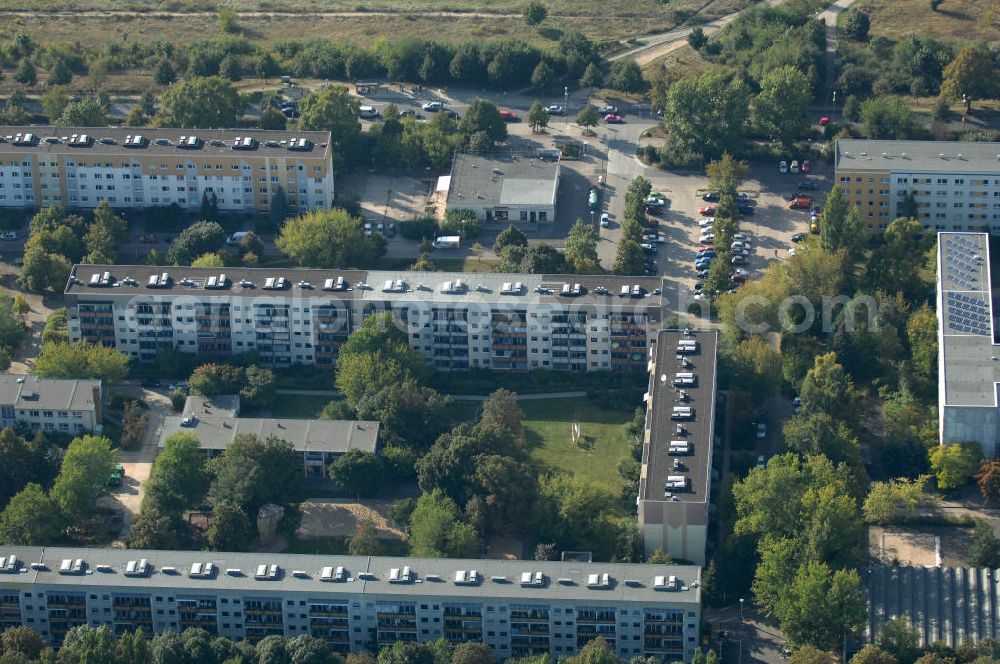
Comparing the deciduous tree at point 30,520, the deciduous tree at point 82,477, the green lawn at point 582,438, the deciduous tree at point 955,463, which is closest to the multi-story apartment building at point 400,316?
the green lawn at point 582,438

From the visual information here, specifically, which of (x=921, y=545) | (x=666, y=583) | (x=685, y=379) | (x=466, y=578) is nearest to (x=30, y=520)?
(x=466, y=578)

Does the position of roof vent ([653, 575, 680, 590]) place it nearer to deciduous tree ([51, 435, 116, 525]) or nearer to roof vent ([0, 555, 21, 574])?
deciduous tree ([51, 435, 116, 525])

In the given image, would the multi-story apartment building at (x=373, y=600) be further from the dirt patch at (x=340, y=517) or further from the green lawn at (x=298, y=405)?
the green lawn at (x=298, y=405)

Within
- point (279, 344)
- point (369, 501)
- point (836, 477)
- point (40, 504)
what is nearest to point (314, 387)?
point (279, 344)

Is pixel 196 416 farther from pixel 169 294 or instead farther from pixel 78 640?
pixel 78 640

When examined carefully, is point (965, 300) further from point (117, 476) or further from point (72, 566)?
point (72, 566)

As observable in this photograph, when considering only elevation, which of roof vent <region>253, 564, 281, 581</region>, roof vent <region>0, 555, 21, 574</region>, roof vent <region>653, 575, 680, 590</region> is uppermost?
roof vent <region>653, 575, 680, 590</region>

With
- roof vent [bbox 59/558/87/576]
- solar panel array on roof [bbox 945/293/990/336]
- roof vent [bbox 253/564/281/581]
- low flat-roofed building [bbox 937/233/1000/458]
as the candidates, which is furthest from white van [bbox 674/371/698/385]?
roof vent [bbox 59/558/87/576]

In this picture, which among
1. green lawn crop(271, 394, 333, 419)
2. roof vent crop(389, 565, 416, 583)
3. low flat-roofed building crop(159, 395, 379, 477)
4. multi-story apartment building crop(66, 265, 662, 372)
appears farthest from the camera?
multi-story apartment building crop(66, 265, 662, 372)
